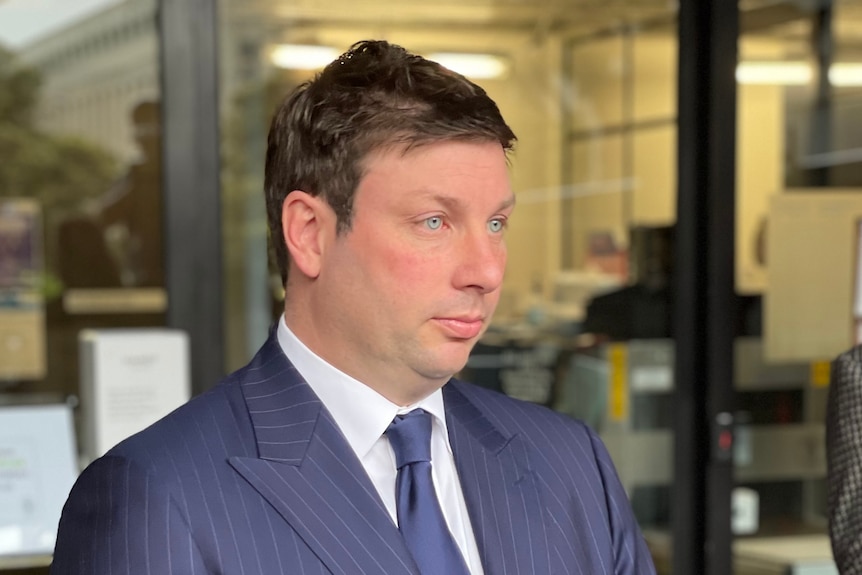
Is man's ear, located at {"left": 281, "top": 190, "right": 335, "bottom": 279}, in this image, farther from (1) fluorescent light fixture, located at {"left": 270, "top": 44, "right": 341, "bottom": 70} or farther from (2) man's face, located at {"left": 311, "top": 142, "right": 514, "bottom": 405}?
(1) fluorescent light fixture, located at {"left": 270, "top": 44, "right": 341, "bottom": 70}

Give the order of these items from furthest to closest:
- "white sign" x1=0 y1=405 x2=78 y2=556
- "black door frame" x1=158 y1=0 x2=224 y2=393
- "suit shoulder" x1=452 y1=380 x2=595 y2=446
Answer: "black door frame" x1=158 y1=0 x2=224 y2=393 → "white sign" x1=0 y1=405 x2=78 y2=556 → "suit shoulder" x1=452 y1=380 x2=595 y2=446

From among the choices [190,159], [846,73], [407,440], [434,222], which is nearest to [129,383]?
[190,159]

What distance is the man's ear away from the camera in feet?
3.98

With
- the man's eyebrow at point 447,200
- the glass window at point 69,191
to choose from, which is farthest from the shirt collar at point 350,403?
the glass window at point 69,191

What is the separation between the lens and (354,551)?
1.16 m

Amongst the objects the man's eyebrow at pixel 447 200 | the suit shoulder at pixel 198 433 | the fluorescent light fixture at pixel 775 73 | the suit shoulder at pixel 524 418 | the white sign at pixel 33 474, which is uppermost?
the fluorescent light fixture at pixel 775 73

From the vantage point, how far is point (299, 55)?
3.75 metres

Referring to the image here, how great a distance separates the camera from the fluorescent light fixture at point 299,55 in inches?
146

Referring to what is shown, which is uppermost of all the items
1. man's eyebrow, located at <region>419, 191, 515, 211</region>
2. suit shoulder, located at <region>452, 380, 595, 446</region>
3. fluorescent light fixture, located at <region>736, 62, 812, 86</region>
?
fluorescent light fixture, located at <region>736, 62, 812, 86</region>

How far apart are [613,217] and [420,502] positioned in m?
2.87

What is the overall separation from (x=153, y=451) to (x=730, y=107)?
2743 mm

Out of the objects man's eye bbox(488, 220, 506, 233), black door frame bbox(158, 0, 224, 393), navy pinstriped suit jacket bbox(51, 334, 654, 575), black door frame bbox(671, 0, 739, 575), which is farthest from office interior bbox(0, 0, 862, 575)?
man's eye bbox(488, 220, 506, 233)

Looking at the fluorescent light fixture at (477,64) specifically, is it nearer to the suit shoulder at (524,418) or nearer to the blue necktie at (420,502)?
the suit shoulder at (524,418)

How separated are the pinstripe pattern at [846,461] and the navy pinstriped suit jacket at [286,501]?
0.49 m
